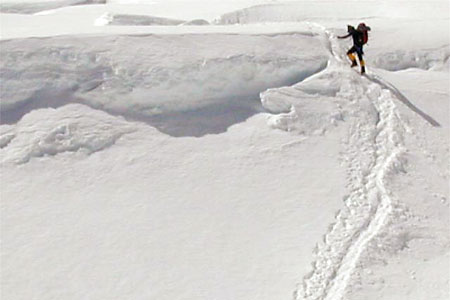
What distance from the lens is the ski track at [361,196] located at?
24.8 feet

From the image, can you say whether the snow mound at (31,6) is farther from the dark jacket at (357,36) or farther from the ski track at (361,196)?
the dark jacket at (357,36)

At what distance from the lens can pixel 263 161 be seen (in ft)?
32.1

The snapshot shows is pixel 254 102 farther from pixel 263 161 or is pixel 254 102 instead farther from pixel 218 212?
pixel 218 212

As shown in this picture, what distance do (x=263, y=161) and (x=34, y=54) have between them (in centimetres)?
494

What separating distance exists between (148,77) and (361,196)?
4.57m

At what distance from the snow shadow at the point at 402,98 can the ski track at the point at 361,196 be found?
0.40ft

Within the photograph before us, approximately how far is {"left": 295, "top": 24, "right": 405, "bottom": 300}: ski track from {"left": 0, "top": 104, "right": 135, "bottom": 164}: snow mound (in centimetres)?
408

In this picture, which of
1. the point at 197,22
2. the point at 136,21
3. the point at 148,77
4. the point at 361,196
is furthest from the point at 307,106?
the point at 136,21

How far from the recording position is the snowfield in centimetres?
766

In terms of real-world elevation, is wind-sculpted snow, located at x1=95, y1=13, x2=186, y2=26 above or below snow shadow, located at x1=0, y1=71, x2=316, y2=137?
above

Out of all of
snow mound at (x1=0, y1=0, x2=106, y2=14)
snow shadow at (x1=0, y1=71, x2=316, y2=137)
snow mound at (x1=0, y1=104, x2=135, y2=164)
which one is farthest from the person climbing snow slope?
snow mound at (x1=0, y1=0, x2=106, y2=14)

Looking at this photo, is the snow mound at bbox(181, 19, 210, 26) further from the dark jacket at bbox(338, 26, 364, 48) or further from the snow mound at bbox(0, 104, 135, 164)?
the snow mound at bbox(0, 104, 135, 164)

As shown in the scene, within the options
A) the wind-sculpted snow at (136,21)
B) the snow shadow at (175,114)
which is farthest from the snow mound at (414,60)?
the wind-sculpted snow at (136,21)

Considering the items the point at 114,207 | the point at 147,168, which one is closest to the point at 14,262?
the point at 114,207
